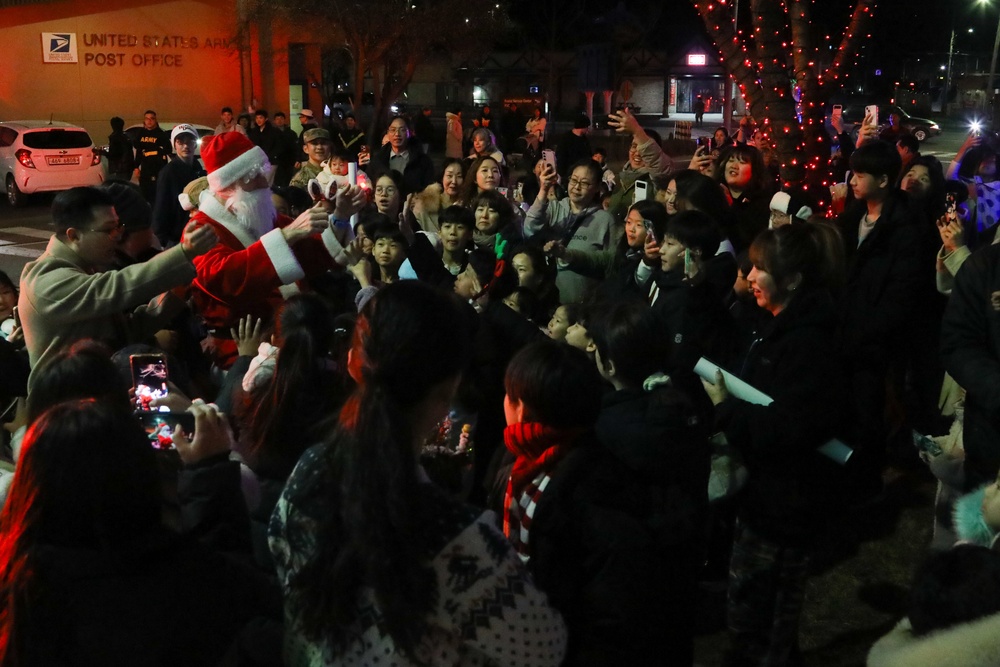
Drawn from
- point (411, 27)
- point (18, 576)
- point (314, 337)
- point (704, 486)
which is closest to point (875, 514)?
point (704, 486)

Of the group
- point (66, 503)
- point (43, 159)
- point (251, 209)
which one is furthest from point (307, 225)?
point (43, 159)

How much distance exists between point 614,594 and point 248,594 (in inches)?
34.1

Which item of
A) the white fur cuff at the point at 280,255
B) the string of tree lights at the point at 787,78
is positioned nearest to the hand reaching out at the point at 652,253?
the white fur cuff at the point at 280,255

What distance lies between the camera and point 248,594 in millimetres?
2014

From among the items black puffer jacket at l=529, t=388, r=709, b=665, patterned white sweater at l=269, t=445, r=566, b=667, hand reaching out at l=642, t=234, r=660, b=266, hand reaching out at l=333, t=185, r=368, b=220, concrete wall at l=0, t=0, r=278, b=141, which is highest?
concrete wall at l=0, t=0, r=278, b=141

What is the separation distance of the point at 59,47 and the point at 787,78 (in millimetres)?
23065

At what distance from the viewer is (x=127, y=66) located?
26953 millimetres

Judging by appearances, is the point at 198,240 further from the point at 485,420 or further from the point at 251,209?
the point at 485,420

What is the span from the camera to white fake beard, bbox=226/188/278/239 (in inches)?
169

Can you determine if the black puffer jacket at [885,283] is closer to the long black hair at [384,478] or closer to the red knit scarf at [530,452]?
the red knit scarf at [530,452]

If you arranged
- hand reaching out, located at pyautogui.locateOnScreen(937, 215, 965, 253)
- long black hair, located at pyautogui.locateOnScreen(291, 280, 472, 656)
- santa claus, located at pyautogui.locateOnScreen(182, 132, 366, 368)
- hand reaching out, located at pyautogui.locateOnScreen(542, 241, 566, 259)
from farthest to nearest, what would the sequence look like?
hand reaching out, located at pyautogui.locateOnScreen(542, 241, 566, 259) → hand reaching out, located at pyautogui.locateOnScreen(937, 215, 965, 253) → santa claus, located at pyautogui.locateOnScreen(182, 132, 366, 368) → long black hair, located at pyautogui.locateOnScreen(291, 280, 472, 656)

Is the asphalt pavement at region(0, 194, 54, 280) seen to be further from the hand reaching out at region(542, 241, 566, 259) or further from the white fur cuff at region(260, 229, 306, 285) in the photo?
the white fur cuff at region(260, 229, 306, 285)

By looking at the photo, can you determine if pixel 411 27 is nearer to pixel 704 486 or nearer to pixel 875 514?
pixel 875 514

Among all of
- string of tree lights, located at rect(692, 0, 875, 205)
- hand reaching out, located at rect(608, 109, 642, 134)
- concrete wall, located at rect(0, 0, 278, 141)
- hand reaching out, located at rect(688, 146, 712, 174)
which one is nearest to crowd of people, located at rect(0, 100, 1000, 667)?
hand reaching out, located at rect(608, 109, 642, 134)
